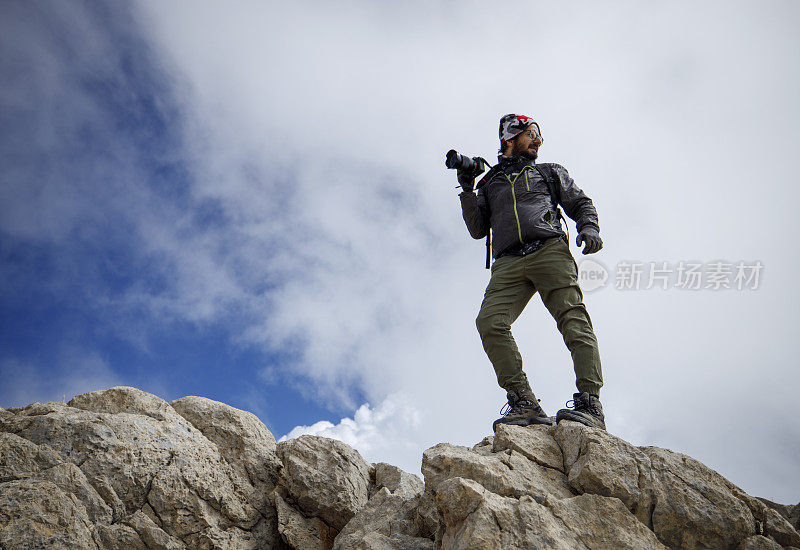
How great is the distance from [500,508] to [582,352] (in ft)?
9.82

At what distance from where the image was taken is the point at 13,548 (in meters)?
4.28

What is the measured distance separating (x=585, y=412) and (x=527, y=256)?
2.06 metres

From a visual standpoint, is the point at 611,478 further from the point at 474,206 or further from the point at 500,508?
the point at 474,206

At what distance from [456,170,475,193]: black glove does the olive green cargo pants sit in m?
1.13

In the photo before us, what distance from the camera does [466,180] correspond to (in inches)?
305

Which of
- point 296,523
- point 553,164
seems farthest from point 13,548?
point 553,164

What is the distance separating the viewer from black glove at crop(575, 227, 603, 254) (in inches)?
283

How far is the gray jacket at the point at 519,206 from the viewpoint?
23.8 feet

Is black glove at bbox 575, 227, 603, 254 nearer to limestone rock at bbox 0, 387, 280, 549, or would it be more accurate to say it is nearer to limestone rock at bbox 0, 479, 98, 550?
limestone rock at bbox 0, 387, 280, 549

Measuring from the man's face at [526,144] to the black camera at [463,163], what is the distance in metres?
0.57

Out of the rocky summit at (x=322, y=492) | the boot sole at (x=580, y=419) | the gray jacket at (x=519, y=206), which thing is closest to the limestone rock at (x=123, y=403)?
the rocky summit at (x=322, y=492)

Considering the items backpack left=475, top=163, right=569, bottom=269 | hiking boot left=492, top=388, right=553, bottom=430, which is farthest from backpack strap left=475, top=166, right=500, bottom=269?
hiking boot left=492, top=388, right=553, bottom=430

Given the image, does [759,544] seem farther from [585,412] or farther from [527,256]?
[527,256]

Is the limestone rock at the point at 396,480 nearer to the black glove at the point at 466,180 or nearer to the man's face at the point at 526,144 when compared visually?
the black glove at the point at 466,180
